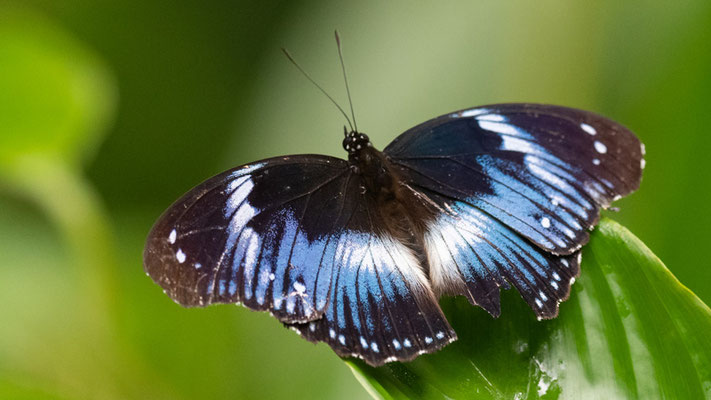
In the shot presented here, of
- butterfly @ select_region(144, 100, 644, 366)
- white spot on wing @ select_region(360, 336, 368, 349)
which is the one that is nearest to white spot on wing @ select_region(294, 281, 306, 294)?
butterfly @ select_region(144, 100, 644, 366)

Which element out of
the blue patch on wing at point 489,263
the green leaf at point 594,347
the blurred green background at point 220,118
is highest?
the blurred green background at point 220,118

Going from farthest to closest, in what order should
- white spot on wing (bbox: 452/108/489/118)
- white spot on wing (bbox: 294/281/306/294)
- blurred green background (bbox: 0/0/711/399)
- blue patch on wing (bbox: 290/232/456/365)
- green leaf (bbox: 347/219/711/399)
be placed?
blurred green background (bbox: 0/0/711/399) < white spot on wing (bbox: 452/108/489/118) < white spot on wing (bbox: 294/281/306/294) < blue patch on wing (bbox: 290/232/456/365) < green leaf (bbox: 347/219/711/399)

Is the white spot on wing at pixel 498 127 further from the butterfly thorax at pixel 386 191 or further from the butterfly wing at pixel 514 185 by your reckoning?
the butterfly thorax at pixel 386 191

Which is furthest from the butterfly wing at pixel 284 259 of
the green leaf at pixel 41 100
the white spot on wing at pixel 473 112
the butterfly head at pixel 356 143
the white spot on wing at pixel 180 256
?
the green leaf at pixel 41 100

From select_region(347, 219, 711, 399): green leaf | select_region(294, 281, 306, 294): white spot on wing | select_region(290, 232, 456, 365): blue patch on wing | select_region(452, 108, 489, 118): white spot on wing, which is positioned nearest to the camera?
select_region(347, 219, 711, 399): green leaf

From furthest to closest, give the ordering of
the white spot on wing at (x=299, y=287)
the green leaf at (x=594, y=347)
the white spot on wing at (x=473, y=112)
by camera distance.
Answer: the white spot on wing at (x=473, y=112)
the white spot on wing at (x=299, y=287)
the green leaf at (x=594, y=347)

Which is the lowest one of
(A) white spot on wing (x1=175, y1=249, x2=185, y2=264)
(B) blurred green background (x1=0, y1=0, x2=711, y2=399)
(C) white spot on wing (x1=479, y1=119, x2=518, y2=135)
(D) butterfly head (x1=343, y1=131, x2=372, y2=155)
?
(C) white spot on wing (x1=479, y1=119, x2=518, y2=135)

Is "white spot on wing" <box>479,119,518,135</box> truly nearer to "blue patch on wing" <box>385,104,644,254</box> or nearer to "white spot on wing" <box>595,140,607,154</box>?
"blue patch on wing" <box>385,104,644,254</box>

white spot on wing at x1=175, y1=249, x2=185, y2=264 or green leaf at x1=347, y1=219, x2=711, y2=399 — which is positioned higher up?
white spot on wing at x1=175, y1=249, x2=185, y2=264
